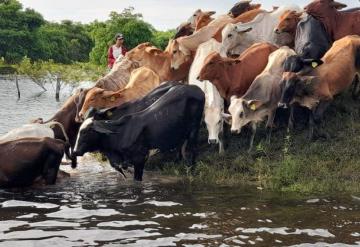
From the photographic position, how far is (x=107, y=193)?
30.7 feet

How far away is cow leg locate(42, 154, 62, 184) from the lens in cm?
980

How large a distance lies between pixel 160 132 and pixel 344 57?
4.38 m

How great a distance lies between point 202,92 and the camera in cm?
1104

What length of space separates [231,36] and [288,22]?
1.45 m

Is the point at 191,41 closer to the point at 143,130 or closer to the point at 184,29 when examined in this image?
the point at 184,29

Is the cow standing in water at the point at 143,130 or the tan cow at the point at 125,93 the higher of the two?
the tan cow at the point at 125,93

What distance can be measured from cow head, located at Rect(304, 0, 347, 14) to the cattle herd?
0.02 metres

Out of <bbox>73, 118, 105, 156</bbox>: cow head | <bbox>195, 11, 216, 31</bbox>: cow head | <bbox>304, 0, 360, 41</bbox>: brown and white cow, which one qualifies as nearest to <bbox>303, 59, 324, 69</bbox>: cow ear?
<bbox>304, 0, 360, 41</bbox>: brown and white cow

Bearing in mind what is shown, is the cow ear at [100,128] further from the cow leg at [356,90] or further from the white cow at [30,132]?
the cow leg at [356,90]

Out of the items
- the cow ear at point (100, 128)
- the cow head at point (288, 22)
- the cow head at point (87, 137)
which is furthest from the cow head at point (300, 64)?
the cow head at point (87, 137)

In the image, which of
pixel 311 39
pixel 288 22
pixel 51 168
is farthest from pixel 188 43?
pixel 51 168

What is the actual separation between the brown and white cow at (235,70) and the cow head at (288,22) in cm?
126

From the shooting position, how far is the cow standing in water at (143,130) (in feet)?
34.2

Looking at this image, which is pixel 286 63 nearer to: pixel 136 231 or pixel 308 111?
pixel 308 111
